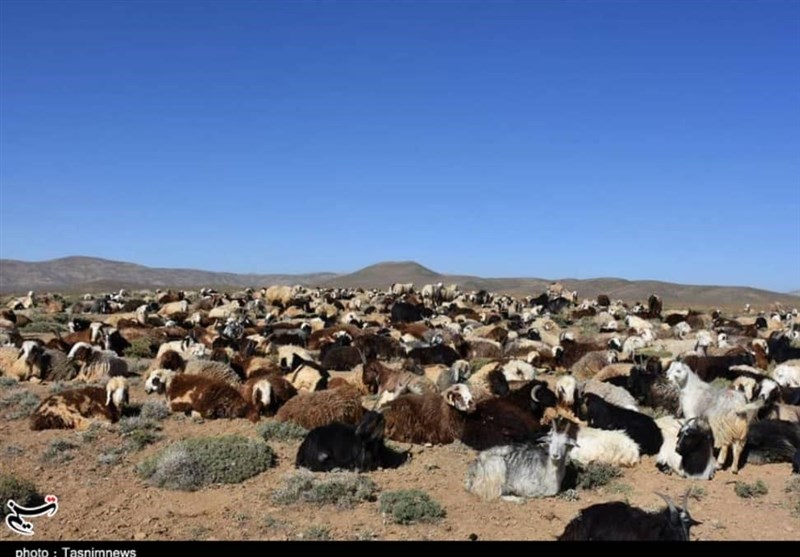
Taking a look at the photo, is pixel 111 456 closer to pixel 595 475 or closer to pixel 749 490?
pixel 595 475

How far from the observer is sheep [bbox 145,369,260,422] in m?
11.2

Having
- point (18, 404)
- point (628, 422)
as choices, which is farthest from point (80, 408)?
point (628, 422)

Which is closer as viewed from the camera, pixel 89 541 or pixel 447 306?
pixel 89 541

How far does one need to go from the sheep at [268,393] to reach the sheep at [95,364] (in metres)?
3.94

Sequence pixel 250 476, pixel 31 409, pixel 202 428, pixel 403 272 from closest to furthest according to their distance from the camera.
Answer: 1. pixel 250 476
2. pixel 202 428
3. pixel 31 409
4. pixel 403 272

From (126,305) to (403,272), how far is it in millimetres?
87875

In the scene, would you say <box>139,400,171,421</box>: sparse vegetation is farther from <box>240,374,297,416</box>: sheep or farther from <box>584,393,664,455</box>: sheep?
<box>584,393,664,455</box>: sheep

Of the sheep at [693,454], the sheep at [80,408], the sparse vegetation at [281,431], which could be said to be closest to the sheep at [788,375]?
the sheep at [693,454]

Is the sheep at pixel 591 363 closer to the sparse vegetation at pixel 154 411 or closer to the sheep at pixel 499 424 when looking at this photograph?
the sheep at pixel 499 424

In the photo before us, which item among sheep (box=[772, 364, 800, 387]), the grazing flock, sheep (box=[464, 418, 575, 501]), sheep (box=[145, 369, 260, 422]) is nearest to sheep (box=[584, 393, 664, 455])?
the grazing flock

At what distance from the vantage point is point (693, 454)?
28.1 ft
